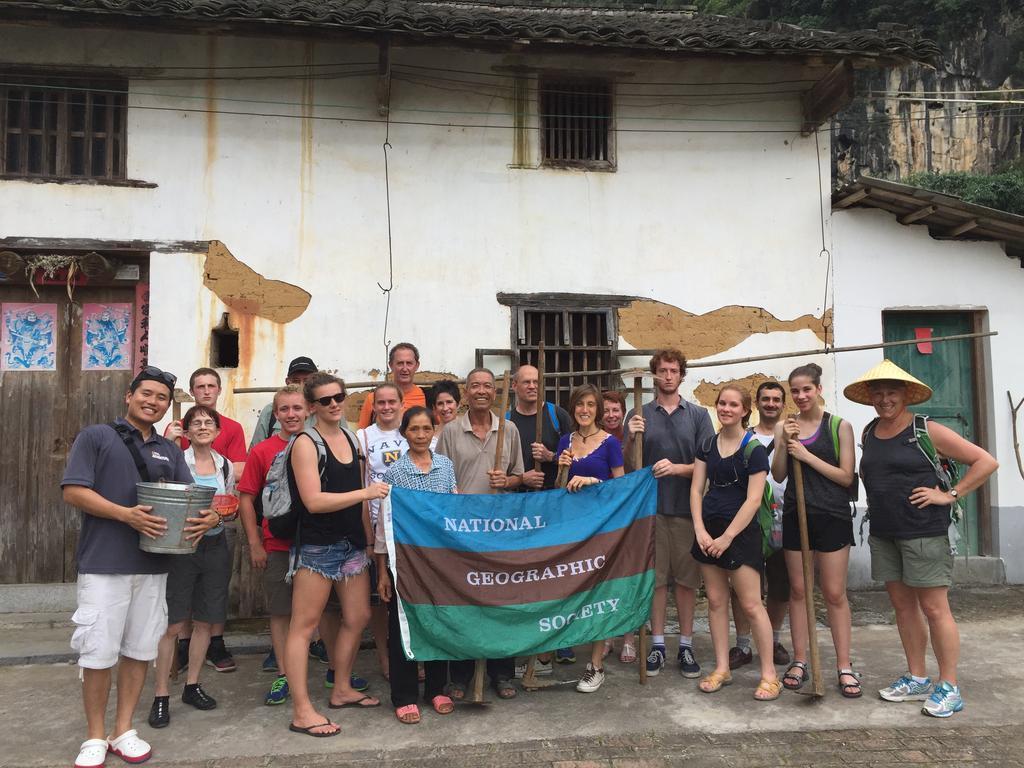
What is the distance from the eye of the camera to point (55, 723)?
4270 mm

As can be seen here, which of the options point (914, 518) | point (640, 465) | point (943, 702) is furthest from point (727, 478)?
point (943, 702)

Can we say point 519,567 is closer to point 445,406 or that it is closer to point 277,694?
point 445,406

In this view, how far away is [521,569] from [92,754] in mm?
2347

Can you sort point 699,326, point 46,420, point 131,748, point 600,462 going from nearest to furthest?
point 131,748
point 600,462
point 46,420
point 699,326

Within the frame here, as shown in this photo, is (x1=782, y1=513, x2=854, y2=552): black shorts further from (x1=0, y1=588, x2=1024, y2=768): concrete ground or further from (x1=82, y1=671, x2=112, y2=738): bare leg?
(x1=82, y1=671, x2=112, y2=738): bare leg

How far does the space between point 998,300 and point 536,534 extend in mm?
6158

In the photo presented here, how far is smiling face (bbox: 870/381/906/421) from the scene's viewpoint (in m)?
4.36

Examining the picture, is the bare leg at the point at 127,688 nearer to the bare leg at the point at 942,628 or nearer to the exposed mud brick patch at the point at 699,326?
the bare leg at the point at 942,628

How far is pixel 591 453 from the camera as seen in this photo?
479 cm

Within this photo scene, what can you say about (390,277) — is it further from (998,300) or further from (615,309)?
(998,300)

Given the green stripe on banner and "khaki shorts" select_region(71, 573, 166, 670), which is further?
the green stripe on banner

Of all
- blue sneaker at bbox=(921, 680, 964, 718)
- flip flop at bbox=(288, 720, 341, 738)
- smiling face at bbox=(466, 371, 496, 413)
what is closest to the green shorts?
blue sneaker at bbox=(921, 680, 964, 718)

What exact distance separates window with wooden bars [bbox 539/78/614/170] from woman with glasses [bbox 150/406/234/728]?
4.55 metres

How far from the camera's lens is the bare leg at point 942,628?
4.20 meters
